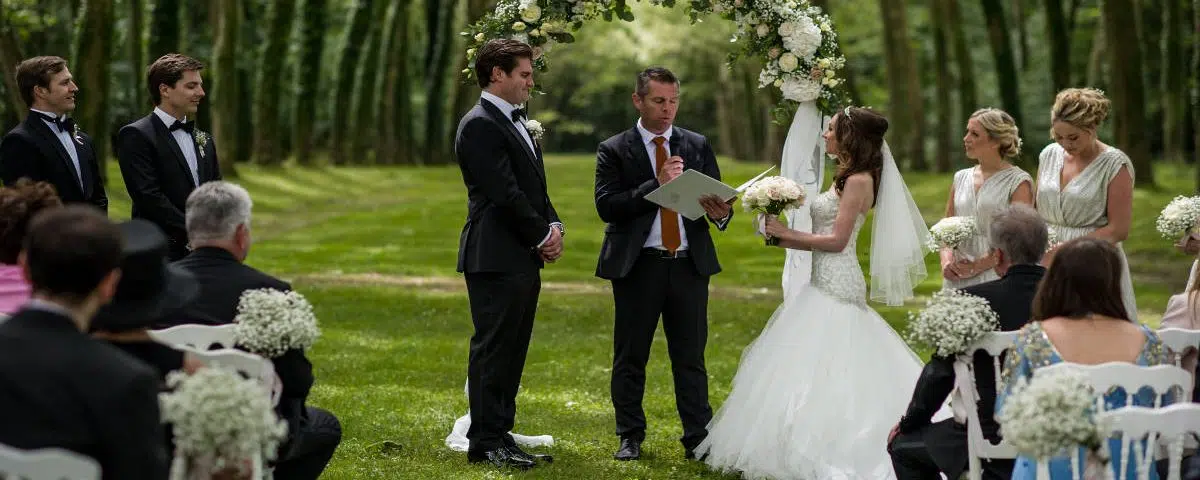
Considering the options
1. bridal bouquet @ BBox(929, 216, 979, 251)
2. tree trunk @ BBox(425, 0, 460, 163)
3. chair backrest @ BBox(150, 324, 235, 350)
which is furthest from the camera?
tree trunk @ BBox(425, 0, 460, 163)

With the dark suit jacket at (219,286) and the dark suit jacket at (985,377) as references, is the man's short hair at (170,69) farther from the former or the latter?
the dark suit jacket at (985,377)

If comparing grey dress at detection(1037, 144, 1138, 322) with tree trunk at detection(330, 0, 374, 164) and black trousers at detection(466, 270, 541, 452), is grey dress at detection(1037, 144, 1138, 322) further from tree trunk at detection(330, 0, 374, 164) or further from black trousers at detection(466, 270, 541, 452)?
tree trunk at detection(330, 0, 374, 164)

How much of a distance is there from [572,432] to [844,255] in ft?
7.38

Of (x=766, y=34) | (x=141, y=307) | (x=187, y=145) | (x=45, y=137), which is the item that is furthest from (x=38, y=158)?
(x=766, y=34)

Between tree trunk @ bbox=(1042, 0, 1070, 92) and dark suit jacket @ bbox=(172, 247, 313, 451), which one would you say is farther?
tree trunk @ bbox=(1042, 0, 1070, 92)

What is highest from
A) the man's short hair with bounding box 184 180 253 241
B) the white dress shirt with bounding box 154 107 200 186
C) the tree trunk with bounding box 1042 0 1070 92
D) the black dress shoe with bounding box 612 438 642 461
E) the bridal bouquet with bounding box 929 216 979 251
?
the tree trunk with bounding box 1042 0 1070 92

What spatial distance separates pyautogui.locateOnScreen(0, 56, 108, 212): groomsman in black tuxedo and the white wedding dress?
399 centimetres

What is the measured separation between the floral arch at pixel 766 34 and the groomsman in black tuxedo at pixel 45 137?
235cm

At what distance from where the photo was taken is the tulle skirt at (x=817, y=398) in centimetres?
730

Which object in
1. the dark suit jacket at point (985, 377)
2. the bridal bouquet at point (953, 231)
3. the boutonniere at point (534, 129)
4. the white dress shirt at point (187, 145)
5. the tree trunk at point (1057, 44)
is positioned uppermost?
the tree trunk at point (1057, 44)

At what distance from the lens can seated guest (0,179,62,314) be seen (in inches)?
215

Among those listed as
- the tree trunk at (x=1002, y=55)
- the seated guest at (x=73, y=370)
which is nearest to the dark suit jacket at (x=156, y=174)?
the seated guest at (x=73, y=370)

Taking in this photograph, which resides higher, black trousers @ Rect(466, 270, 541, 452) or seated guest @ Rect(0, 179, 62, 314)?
seated guest @ Rect(0, 179, 62, 314)

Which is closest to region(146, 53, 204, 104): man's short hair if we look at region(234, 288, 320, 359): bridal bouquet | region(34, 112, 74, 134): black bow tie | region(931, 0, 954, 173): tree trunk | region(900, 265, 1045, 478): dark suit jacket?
region(34, 112, 74, 134): black bow tie
